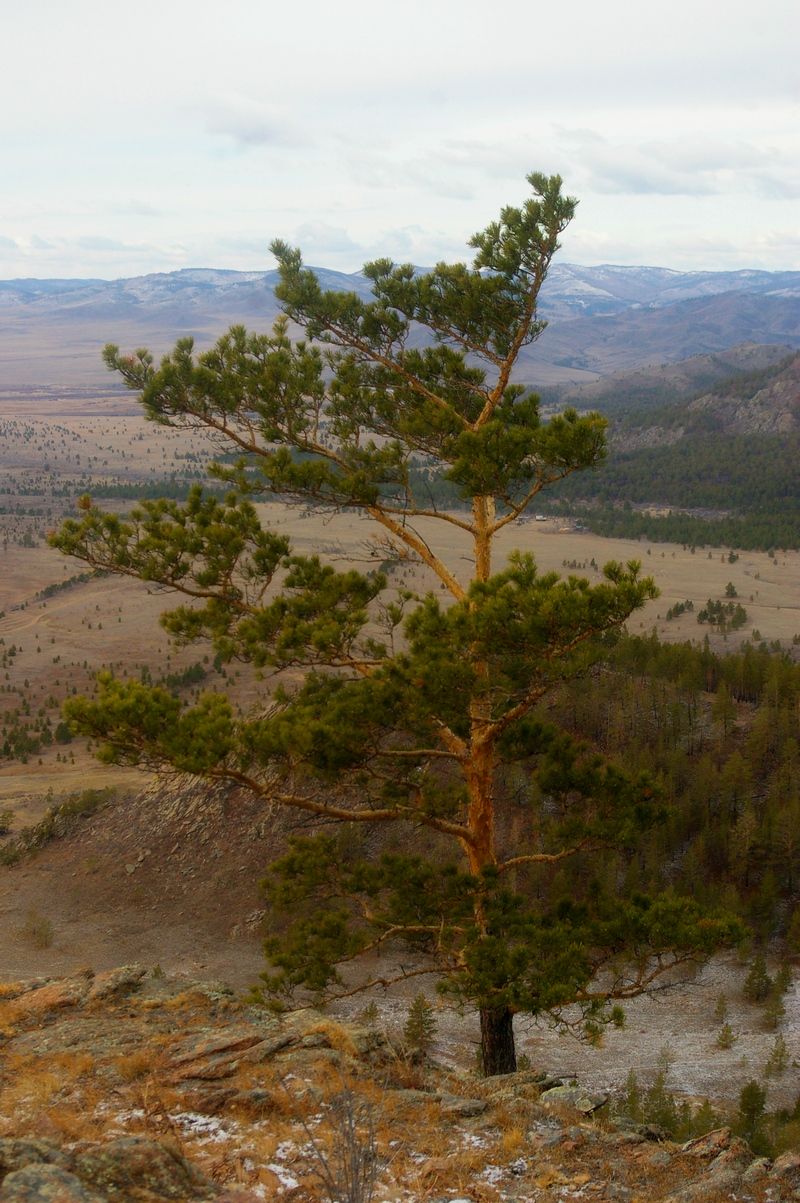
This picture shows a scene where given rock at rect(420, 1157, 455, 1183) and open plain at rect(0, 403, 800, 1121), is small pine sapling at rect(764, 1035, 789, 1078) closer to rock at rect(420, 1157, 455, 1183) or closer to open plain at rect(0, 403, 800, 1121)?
open plain at rect(0, 403, 800, 1121)

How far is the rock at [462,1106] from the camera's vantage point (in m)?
6.64

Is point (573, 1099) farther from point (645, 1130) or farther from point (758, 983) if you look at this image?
point (758, 983)

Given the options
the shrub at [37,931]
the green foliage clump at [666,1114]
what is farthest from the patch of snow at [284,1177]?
the shrub at [37,931]

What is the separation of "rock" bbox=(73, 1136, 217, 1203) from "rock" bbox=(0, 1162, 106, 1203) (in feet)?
0.75

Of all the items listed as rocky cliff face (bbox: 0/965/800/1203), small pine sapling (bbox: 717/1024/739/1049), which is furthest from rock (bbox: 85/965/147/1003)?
small pine sapling (bbox: 717/1024/739/1049)

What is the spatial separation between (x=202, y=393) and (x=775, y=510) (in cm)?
6786

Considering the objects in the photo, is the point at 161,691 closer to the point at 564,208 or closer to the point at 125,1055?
the point at 125,1055

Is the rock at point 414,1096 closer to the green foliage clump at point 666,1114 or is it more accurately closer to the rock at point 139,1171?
the rock at point 139,1171

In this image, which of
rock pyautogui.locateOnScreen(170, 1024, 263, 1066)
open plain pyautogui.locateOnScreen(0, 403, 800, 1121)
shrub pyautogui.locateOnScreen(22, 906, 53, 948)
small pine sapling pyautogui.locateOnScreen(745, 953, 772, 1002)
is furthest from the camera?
shrub pyautogui.locateOnScreen(22, 906, 53, 948)

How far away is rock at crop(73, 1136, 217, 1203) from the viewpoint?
177 inches

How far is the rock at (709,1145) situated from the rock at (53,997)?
618 cm

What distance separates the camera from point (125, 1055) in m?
7.20

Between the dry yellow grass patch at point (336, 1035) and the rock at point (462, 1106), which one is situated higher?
the rock at point (462, 1106)

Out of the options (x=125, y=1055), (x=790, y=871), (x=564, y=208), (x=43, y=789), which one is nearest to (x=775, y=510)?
(x=790, y=871)
